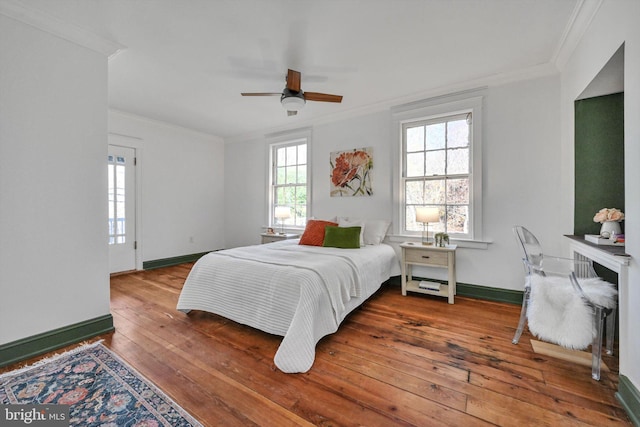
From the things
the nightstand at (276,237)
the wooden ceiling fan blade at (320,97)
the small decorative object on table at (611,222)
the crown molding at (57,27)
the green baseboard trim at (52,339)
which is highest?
the crown molding at (57,27)

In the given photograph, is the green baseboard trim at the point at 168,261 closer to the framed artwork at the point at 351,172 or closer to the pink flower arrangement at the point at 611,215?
the framed artwork at the point at 351,172

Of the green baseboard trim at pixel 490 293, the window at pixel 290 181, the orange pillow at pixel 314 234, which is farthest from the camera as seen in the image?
the window at pixel 290 181

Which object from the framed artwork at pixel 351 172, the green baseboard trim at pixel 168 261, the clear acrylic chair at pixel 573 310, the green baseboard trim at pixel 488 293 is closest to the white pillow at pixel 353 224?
the framed artwork at pixel 351 172

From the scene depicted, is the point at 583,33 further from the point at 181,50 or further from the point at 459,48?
the point at 181,50

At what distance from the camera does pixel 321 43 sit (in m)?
2.38

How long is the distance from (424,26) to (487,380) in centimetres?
267

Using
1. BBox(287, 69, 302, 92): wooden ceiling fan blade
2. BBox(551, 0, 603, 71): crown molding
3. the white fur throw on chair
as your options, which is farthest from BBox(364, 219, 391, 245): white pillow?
BBox(551, 0, 603, 71): crown molding

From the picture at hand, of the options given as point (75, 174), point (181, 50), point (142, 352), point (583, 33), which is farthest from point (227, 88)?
point (583, 33)

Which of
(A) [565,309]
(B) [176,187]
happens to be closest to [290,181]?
(B) [176,187]

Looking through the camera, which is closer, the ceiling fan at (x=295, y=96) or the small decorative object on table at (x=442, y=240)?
the ceiling fan at (x=295, y=96)

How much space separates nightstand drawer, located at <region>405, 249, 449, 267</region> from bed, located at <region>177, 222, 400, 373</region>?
59cm

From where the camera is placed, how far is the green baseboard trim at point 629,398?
1.34 metres

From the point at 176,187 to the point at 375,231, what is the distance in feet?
12.4

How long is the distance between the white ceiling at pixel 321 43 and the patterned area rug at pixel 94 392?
2.57m
